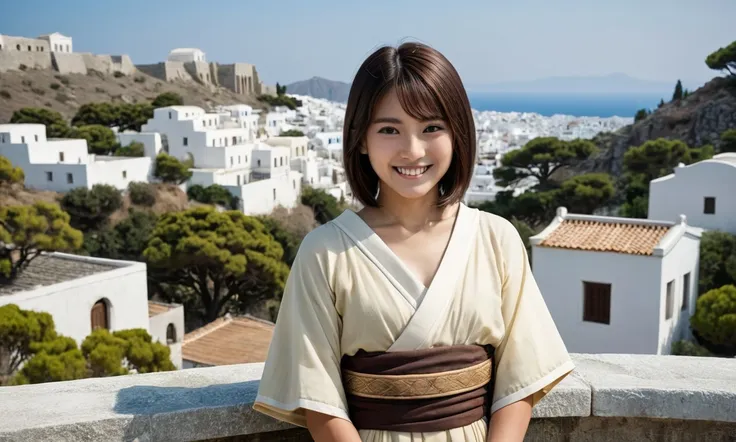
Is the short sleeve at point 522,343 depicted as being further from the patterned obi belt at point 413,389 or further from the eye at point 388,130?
A: the eye at point 388,130

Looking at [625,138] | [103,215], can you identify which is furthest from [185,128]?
[625,138]

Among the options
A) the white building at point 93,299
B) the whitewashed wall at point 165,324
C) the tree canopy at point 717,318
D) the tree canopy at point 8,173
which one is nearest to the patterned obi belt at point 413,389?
the tree canopy at point 717,318

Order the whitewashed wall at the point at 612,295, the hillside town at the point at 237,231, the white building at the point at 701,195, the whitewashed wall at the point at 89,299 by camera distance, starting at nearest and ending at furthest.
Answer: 1. the whitewashed wall at the point at 612,295
2. the hillside town at the point at 237,231
3. the whitewashed wall at the point at 89,299
4. the white building at the point at 701,195

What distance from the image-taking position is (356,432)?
4.78ft

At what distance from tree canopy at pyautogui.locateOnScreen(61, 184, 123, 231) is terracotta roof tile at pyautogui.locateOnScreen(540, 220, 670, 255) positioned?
834 inches

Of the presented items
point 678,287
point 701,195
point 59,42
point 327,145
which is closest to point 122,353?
point 678,287

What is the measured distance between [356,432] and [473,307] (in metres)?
0.35

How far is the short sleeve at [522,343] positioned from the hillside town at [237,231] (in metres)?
0.48

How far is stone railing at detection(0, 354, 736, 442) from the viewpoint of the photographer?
1.60 m

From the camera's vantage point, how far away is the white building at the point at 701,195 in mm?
15441

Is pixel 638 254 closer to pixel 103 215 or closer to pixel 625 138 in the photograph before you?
pixel 103 215

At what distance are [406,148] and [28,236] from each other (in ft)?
57.3

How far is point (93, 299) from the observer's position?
1372 cm

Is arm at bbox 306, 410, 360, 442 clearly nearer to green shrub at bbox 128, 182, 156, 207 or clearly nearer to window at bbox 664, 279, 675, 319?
window at bbox 664, 279, 675, 319
